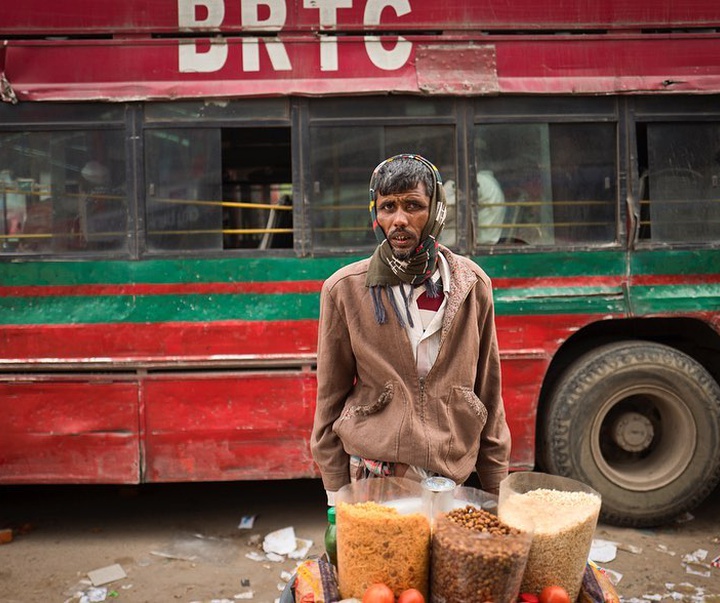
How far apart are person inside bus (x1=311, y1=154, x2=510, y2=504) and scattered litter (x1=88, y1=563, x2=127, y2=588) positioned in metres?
2.39

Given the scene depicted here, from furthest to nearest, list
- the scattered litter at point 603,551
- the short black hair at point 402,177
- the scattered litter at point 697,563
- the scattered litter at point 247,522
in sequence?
the scattered litter at point 247,522
the scattered litter at point 603,551
the scattered litter at point 697,563
the short black hair at point 402,177

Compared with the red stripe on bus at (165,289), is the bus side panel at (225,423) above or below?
below

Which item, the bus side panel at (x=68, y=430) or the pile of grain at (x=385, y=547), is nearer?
the pile of grain at (x=385, y=547)

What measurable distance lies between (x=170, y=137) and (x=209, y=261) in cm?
75

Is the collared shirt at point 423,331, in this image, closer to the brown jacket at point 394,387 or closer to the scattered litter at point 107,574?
the brown jacket at point 394,387

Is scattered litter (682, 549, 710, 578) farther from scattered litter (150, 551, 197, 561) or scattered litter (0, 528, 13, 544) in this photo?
scattered litter (0, 528, 13, 544)

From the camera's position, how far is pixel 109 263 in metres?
4.06

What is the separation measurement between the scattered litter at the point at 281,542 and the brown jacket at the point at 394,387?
231 cm

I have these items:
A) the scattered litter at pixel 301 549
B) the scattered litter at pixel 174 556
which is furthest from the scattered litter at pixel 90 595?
the scattered litter at pixel 301 549

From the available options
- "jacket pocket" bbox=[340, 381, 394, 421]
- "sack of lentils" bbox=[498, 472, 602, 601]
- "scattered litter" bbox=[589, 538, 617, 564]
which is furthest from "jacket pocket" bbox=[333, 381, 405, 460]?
"scattered litter" bbox=[589, 538, 617, 564]

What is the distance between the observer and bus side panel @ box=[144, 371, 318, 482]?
4086 millimetres

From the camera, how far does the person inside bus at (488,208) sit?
4.20m

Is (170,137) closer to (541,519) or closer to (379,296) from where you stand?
(379,296)

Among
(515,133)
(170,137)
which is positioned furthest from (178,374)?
(515,133)
